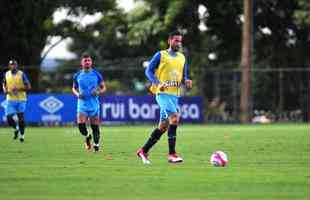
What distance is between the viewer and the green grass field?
39.1ft

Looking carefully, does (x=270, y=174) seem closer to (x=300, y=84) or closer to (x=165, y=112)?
(x=165, y=112)

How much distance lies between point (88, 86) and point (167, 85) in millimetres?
5205

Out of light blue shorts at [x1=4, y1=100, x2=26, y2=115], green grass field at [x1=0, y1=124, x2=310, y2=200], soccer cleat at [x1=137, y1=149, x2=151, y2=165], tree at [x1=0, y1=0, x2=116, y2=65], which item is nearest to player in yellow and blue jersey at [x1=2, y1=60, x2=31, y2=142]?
light blue shorts at [x1=4, y1=100, x2=26, y2=115]

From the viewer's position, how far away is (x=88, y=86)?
22531mm

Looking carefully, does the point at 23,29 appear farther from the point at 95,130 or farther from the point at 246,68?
the point at 95,130

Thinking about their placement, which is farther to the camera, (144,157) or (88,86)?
(88,86)

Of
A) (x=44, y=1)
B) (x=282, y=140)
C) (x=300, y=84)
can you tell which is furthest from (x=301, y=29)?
(x=282, y=140)

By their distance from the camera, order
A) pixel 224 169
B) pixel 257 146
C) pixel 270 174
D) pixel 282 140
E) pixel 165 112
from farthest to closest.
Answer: pixel 282 140, pixel 257 146, pixel 165 112, pixel 224 169, pixel 270 174

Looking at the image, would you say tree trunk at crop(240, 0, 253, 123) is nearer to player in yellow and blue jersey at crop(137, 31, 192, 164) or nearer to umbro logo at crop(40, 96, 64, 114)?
umbro logo at crop(40, 96, 64, 114)

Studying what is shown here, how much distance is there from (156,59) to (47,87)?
3599cm

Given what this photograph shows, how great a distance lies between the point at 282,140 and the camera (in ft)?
→ 85.3

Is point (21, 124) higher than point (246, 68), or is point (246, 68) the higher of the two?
point (246, 68)

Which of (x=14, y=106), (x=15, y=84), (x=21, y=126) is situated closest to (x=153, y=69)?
(x=21, y=126)

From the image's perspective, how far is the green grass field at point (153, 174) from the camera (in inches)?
469
